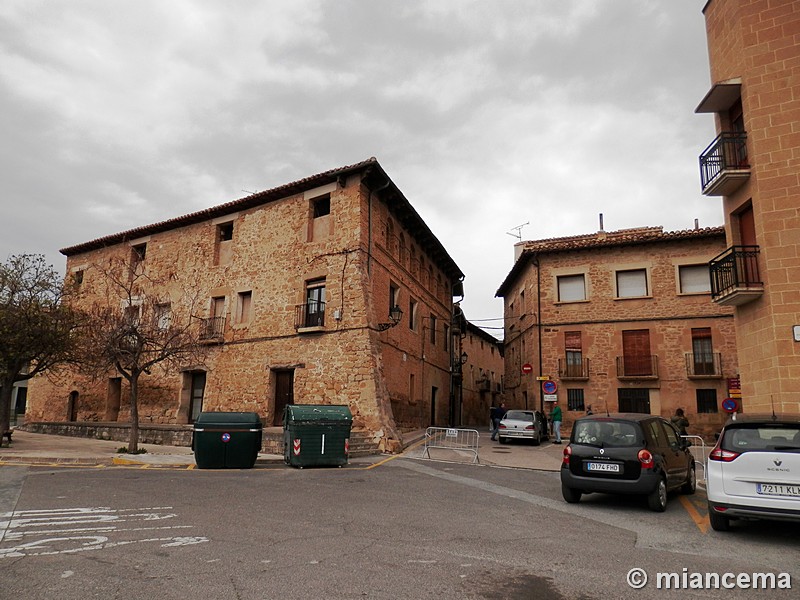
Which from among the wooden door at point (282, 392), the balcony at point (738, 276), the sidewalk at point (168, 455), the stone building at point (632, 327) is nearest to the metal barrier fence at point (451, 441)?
the sidewalk at point (168, 455)

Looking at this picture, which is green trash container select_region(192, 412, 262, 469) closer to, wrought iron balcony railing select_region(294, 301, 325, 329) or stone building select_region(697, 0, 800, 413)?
wrought iron balcony railing select_region(294, 301, 325, 329)

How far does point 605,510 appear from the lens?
8.32 meters

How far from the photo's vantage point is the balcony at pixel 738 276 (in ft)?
43.1

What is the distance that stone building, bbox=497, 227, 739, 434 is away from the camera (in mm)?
22781

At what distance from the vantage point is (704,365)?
22625 mm

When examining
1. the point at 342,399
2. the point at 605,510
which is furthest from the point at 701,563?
the point at 342,399

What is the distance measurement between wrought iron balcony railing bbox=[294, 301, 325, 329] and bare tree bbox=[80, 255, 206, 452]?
11.4 ft

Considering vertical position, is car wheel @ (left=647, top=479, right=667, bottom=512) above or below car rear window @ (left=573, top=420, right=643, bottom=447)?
below

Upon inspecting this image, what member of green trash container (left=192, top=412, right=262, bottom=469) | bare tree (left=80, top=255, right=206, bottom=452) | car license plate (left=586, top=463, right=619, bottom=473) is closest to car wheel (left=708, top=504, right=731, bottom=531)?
car license plate (left=586, top=463, right=619, bottom=473)

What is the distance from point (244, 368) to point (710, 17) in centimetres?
1846

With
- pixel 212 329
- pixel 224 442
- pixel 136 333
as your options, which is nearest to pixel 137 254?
pixel 212 329

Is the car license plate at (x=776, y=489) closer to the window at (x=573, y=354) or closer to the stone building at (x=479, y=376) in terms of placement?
the window at (x=573, y=354)

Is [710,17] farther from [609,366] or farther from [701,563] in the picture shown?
[701,563]

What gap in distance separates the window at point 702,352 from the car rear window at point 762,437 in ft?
58.2
